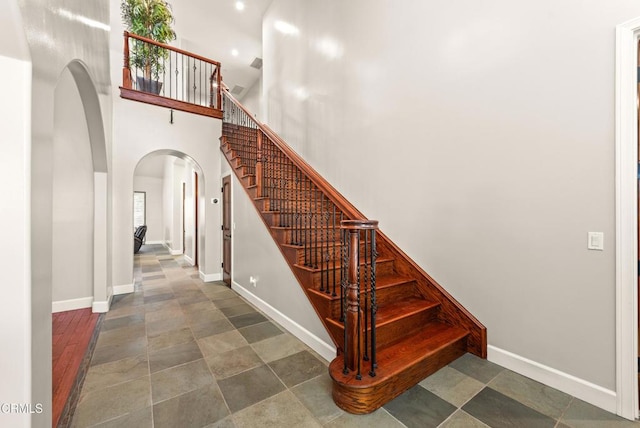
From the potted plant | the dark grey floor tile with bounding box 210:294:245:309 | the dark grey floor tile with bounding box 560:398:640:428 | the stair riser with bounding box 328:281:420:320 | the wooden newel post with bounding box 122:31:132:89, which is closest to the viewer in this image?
→ the dark grey floor tile with bounding box 560:398:640:428

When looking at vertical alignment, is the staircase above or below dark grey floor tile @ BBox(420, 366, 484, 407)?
above

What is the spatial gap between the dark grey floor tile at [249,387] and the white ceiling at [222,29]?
6.25m

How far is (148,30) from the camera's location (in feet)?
15.9

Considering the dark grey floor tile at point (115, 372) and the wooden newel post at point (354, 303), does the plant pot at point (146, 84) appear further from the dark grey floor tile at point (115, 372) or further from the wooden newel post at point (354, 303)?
the wooden newel post at point (354, 303)

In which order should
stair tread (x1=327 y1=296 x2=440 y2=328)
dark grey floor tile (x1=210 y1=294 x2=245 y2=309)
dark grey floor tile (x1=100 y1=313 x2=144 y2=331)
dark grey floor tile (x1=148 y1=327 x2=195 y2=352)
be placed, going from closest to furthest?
1. stair tread (x1=327 y1=296 x2=440 y2=328)
2. dark grey floor tile (x1=148 y1=327 x2=195 y2=352)
3. dark grey floor tile (x1=100 y1=313 x2=144 y2=331)
4. dark grey floor tile (x1=210 y1=294 x2=245 y2=309)

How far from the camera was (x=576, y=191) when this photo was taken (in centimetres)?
182

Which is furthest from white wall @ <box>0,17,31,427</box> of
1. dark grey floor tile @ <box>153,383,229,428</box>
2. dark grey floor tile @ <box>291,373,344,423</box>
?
dark grey floor tile @ <box>291,373,344,423</box>

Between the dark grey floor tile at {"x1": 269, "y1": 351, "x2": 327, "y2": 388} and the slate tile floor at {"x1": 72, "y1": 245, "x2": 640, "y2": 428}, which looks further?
the dark grey floor tile at {"x1": 269, "y1": 351, "x2": 327, "y2": 388}

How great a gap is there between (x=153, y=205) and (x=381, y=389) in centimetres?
1319

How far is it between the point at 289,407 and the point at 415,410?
81cm

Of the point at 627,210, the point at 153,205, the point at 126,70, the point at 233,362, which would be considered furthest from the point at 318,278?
the point at 153,205

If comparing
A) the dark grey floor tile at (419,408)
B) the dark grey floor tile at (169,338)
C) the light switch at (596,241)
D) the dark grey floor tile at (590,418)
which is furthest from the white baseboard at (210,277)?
the light switch at (596,241)

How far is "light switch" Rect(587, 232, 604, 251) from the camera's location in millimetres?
1730

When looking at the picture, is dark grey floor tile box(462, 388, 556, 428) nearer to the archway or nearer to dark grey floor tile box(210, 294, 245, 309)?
dark grey floor tile box(210, 294, 245, 309)
